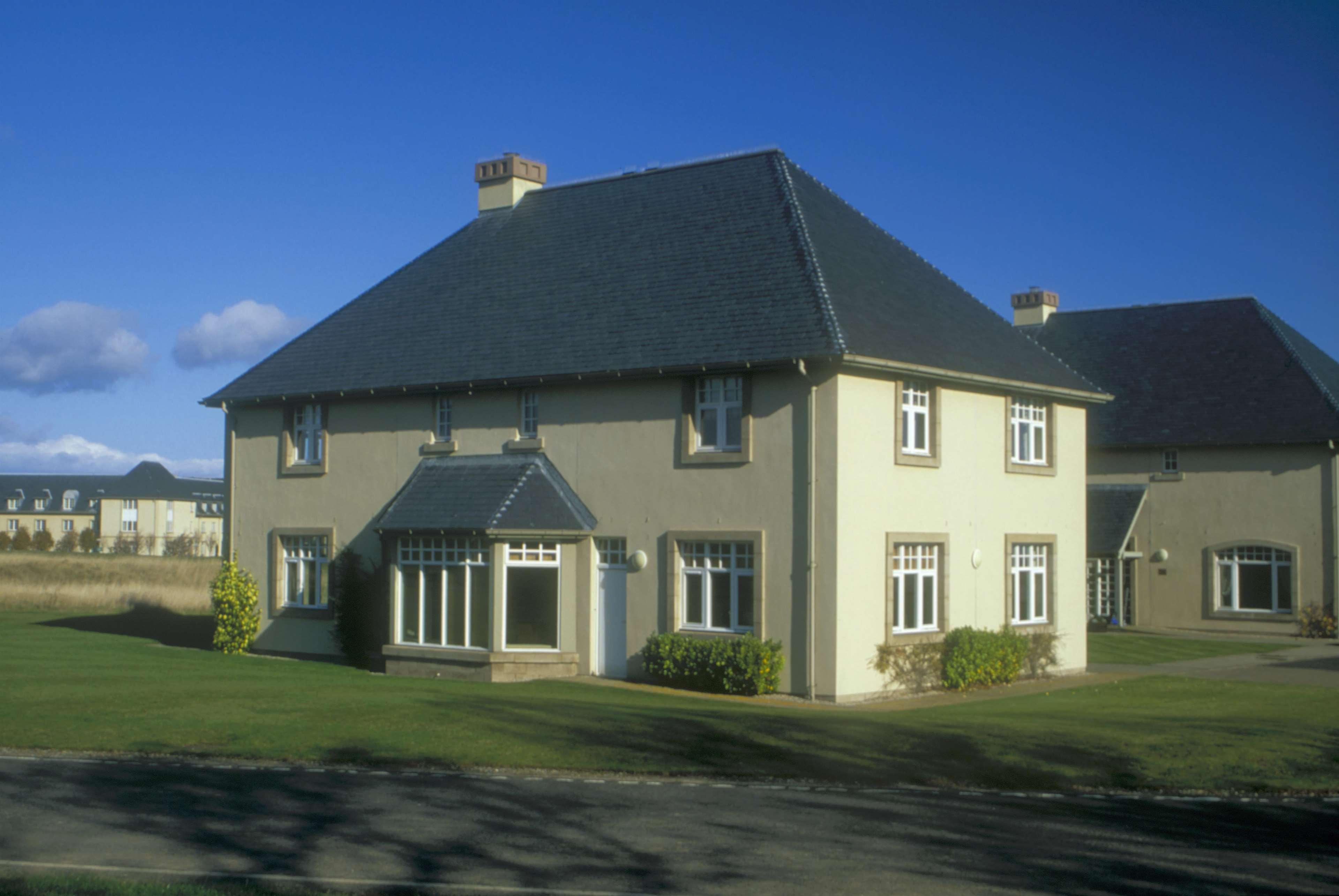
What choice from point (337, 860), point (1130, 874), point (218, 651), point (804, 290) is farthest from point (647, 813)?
point (218, 651)

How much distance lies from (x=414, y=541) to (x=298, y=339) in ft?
25.0

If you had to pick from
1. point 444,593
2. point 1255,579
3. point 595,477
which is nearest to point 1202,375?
point 1255,579

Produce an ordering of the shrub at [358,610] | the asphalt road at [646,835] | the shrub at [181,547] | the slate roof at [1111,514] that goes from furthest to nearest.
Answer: the shrub at [181,547]
the slate roof at [1111,514]
the shrub at [358,610]
the asphalt road at [646,835]

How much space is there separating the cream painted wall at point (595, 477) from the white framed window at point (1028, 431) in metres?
6.18

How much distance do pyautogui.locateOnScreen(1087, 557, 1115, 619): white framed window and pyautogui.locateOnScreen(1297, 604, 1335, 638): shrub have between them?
211 inches

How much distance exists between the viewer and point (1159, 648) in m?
33.3

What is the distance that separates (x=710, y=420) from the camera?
78.1 feet

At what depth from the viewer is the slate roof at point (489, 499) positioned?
2452cm

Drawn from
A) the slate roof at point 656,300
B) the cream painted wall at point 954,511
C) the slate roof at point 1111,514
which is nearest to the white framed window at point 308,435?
the slate roof at point 656,300

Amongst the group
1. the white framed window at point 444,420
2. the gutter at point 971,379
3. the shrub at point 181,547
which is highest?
the gutter at point 971,379

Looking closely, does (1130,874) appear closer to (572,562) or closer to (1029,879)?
(1029,879)

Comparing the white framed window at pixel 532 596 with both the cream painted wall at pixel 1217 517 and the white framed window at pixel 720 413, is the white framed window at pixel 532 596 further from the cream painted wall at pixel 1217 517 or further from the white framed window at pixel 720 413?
the cream painted wall at pixel 1217 517

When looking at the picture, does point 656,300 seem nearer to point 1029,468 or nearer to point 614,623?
point 614,623

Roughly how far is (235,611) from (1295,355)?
Result: 96.2 feet
